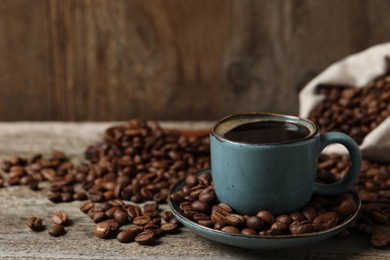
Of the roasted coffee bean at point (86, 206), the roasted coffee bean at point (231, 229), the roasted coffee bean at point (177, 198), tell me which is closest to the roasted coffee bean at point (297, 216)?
the roasted coffee bean at point (231, 229)

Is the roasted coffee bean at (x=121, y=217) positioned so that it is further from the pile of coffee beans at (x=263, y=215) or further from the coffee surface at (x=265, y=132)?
the coffee surface at (x=265, y=132)

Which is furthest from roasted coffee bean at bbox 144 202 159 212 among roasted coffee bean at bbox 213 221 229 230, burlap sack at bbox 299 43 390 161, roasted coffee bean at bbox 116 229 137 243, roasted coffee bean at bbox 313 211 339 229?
burlap sack at bbox 299 43 390 161

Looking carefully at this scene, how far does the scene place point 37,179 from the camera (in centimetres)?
144

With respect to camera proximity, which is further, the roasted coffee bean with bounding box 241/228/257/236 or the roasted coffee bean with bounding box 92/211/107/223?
the roasted coffee bean with bounding box 92/211/107/223

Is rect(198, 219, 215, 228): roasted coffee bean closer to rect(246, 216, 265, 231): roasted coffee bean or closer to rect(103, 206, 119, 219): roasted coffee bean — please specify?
rect(246, 216, 265, 231): roasted coffee bean

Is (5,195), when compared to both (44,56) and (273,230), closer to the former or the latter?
(273,230)

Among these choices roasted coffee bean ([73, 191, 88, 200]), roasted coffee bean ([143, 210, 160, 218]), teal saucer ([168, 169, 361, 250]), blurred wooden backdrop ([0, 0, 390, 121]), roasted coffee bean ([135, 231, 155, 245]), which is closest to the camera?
teal saucer ([168, 169, 361, 250])

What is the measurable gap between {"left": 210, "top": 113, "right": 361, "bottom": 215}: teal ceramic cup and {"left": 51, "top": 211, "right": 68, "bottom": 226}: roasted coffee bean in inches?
12.0

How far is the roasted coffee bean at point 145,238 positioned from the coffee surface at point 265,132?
23 centimetres

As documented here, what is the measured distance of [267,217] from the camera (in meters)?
1.05

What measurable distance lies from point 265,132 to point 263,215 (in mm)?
181

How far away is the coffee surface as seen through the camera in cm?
115

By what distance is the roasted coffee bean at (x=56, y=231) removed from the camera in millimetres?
1146

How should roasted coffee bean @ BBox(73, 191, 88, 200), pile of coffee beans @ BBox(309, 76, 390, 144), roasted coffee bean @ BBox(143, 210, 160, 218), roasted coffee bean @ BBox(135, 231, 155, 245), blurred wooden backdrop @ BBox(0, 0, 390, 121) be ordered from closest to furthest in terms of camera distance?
roasted coffee bean @ BBox(135, 231, 155, 245)
roasted coffee bean @ BBox(143, 210, 160, 218)
roasted coffee bean @ BBox(73, 191, 88, 200)
pile of coffee beans @ BBox(309, 76, 390, 144)
blurred wooden backdrop @ BBox(0, 0, 390, 121)
